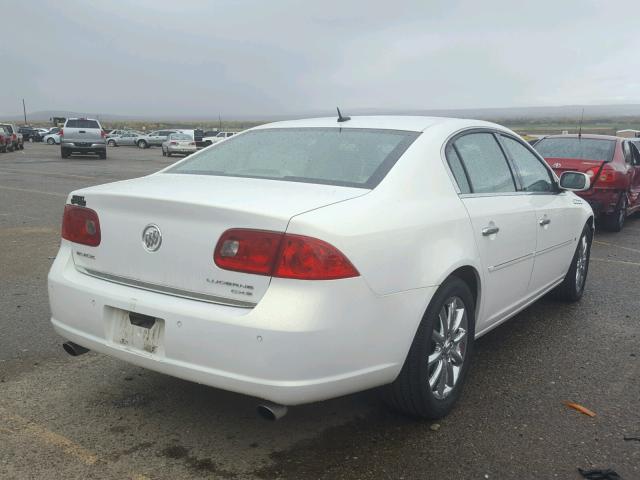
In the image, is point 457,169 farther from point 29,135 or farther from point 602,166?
point 29,135

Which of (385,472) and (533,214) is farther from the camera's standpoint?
(533,214)

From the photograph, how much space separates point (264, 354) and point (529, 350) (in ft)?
8.36

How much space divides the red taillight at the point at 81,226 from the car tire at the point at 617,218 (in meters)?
9.00

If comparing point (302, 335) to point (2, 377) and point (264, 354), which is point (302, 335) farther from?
point (2, 377)

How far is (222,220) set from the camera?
275 centimetres

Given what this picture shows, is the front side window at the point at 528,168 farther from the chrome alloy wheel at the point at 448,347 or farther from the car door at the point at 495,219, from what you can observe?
the chrome alloy wheel at the point at 448,347

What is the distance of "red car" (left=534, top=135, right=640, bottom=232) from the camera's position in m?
9.71

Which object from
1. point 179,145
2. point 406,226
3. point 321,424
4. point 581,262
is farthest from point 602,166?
point 179,145

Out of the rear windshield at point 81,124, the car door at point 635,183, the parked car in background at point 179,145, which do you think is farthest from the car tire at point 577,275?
the parked car in background at point 179,145

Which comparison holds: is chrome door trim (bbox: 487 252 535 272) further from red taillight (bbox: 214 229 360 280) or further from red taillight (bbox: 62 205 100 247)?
red taillight (bbox: 62 205 100 247)

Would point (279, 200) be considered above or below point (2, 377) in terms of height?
above

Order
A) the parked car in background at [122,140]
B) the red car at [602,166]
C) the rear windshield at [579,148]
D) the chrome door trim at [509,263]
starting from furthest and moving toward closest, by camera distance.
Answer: the parked car in background at [122,140]
the rear windshield at [579,148]
the red car at [602,166]
the chrome door trim at [509,263]

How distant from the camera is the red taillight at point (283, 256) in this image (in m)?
2.62

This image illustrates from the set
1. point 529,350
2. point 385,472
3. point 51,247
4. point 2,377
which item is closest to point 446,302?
point 385,472
